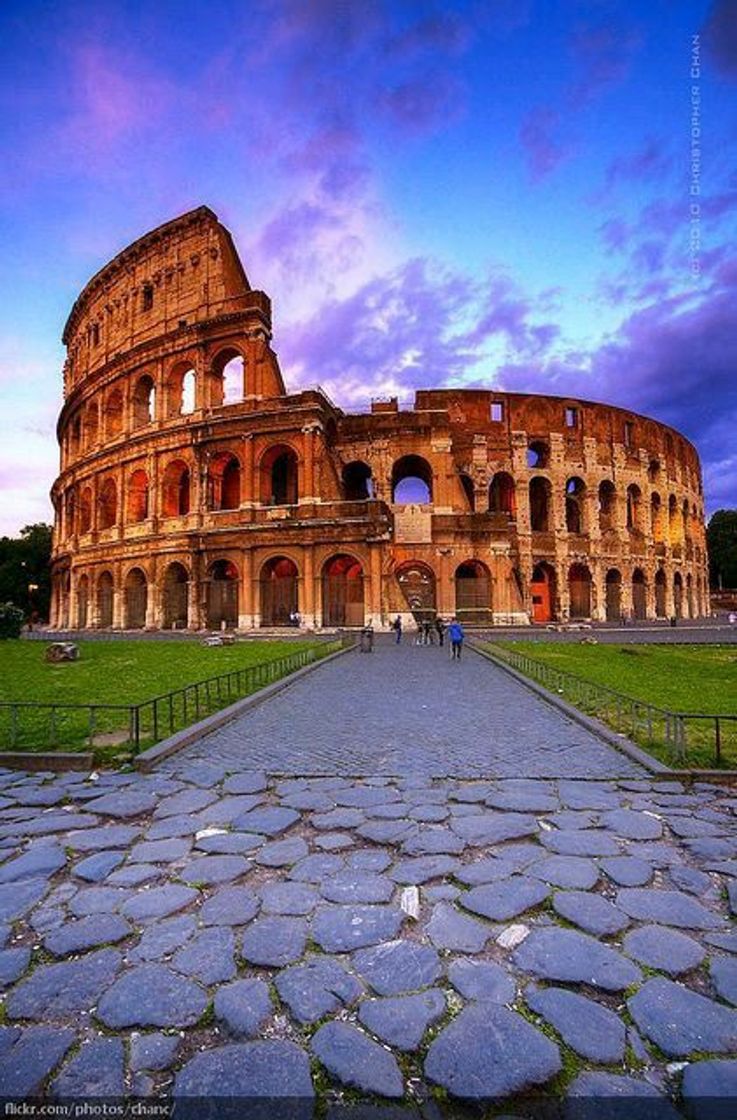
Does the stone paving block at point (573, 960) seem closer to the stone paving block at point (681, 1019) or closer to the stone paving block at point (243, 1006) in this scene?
the stone paving block at point (681, 1019)

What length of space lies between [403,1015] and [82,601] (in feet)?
130

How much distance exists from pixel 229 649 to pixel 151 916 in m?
17.8

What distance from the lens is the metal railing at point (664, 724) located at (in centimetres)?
556

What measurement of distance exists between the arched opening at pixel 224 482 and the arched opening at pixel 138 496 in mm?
4528

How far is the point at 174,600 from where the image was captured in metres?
32.3

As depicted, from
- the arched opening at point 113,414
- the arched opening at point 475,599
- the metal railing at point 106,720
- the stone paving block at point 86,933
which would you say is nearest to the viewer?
the stone paving block at point 86,933

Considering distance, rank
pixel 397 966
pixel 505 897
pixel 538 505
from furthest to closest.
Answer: pixel 538 505, pixel 505 897, pixel 397 966

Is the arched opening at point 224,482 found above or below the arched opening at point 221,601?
above

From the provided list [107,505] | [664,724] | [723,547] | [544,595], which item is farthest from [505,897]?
[723,547]

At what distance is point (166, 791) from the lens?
4938 millimetres

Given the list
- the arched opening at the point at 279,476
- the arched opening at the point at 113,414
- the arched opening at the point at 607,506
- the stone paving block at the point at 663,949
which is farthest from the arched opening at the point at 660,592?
the stone paving block at the point at 663,949

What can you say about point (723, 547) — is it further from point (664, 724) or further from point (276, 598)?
point (664, 724)

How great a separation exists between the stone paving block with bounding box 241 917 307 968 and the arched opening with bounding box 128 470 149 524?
3415 centimetres

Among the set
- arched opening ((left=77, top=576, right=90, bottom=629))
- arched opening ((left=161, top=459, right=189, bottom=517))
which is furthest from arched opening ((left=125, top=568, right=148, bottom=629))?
arched opening ((left=77, top=576, right=90, bottom=629))
